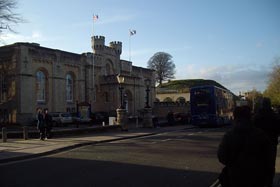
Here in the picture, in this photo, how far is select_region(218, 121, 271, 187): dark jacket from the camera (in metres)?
5.17

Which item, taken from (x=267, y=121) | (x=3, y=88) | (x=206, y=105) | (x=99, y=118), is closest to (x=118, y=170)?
(x=267, y=121)

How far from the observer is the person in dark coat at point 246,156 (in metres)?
5.17

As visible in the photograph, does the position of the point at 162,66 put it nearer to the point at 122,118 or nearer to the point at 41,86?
the point at 41,86

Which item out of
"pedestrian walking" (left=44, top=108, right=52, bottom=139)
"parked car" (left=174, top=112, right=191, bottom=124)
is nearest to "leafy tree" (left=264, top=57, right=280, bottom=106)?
"parked car" (left=174, top=112, right=191, bottom=124)

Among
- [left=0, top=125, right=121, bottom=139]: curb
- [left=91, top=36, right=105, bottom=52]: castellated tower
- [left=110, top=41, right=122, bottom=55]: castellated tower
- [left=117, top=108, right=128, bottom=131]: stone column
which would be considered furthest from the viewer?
[left=110, top=41, right=122, bottom=55]: castellated tower

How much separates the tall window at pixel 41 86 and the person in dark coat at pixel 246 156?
2039 inches

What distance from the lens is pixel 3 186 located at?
10414 mm

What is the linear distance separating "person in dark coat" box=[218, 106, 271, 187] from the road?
17.0ft

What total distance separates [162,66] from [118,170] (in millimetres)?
111142

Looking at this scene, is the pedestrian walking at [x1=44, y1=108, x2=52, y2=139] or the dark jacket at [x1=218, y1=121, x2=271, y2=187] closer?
the dark jacket at [x1=218, y1=121, x2=271, y2=187]

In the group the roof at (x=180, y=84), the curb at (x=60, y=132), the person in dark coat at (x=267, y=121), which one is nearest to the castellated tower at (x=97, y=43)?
the curb at (x=60, y=132)

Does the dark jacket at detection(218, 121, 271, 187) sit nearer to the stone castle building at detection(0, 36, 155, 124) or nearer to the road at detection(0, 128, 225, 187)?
the road at detection(0, 128, 225, 187)

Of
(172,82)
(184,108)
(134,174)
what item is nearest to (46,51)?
(184,108)

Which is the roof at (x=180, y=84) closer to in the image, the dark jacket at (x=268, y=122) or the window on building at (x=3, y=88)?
the window on building at (x=3, y=88)
